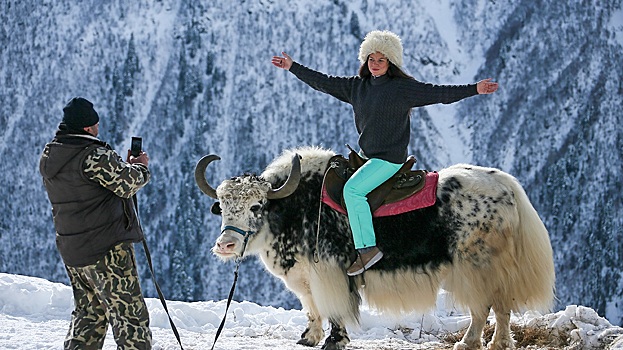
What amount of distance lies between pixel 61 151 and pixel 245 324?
10.7 feet

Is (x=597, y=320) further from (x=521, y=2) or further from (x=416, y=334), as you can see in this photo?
(x=521, y=2)

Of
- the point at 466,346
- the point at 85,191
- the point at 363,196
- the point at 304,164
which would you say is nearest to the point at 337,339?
the point at 466,346

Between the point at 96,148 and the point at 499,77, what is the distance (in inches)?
1245

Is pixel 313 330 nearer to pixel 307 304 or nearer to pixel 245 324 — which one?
pixel 307 304

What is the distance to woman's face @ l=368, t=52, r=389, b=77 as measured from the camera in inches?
197

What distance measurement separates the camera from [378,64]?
500cm

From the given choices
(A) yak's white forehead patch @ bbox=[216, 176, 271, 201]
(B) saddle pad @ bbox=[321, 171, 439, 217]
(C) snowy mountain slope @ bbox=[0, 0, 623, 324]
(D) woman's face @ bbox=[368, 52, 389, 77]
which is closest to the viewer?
(D) woman's face @ bbox=[368, 52, 389, 77]

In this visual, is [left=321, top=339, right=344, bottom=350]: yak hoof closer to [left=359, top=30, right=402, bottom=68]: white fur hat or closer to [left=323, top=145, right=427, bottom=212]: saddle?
[left=323, top=145, right=427, bottom=212]: saddle

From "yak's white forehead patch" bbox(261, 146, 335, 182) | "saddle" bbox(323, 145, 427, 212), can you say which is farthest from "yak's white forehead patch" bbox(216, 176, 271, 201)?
"saddle" bbox(323, 145, 427, 212)

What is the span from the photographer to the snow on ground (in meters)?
1.27

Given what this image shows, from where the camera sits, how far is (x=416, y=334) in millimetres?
6086

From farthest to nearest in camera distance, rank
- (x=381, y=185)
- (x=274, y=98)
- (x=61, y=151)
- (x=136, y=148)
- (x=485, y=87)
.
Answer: (x=274, y=98) → (x=381, y=185) → (x=485, y=87) → (x=136, y=148) → (x=61, y=151)

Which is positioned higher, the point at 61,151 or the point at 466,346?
the point at 61,151

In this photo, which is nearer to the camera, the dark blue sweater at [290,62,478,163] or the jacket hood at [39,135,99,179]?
the jacket hood at [39,135,99,179]
